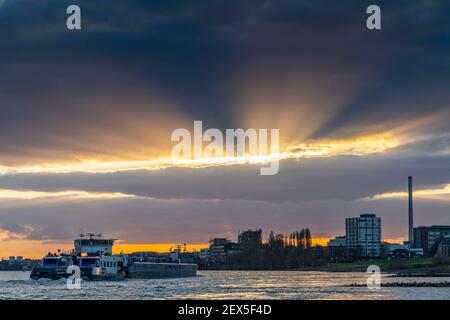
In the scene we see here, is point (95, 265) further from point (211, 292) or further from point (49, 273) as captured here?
point (211, 292)

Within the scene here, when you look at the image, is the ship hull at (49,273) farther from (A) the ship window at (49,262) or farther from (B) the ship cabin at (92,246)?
(B) the ship cabin at (92,246)

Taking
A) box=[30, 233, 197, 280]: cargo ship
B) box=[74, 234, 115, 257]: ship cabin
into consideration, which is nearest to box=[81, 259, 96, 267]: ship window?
box=[30, 233, 197, 280]: cargo ship

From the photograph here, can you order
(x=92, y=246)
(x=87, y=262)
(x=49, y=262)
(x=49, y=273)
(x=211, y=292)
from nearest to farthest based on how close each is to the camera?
1. (x=211, y=292)
2. (x=49, y=273)
3. (x=87, y=262)
4. (x=49, y=262)
5. (x=92, y=246)

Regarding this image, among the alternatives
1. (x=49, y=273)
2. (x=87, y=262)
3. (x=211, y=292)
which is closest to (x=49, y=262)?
(x=49, y=273)

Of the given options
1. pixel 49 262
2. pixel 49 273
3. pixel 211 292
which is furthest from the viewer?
pixel 49 262

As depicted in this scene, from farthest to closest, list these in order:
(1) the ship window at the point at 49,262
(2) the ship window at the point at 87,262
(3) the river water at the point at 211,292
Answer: (1) the ship window at the point at 49,262, (2) the ship window at the point at 87,262, (3) the river water at the point at 211,292

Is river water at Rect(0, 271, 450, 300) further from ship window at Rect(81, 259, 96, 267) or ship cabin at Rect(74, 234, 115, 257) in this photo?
ship cabin at Rect(74, 234, 115, 257)

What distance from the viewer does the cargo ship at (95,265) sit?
523ft

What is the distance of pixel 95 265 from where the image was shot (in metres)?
161

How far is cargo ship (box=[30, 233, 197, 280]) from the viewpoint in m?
160

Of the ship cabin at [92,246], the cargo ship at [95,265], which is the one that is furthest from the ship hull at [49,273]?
the ship cabin at [92,246]
